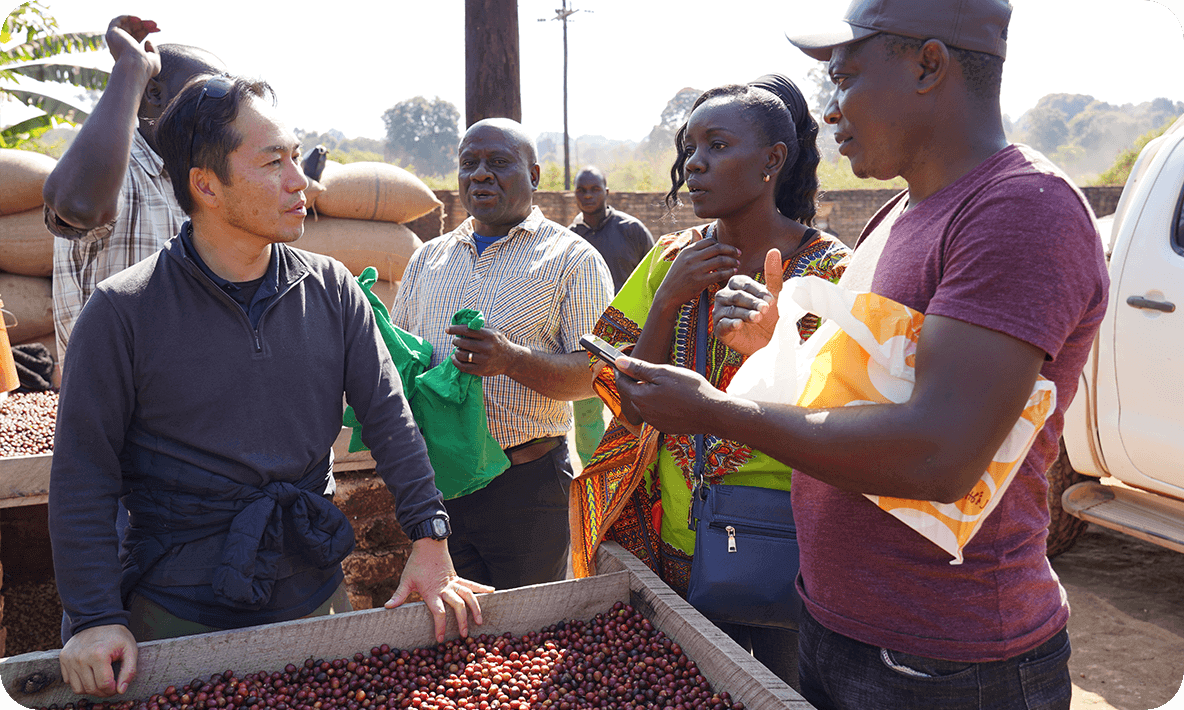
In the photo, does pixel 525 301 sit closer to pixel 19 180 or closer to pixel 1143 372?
pixel 1143 372

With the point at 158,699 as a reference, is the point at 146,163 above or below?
above

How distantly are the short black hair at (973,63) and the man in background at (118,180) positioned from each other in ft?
6.39

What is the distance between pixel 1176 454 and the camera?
3289 mm

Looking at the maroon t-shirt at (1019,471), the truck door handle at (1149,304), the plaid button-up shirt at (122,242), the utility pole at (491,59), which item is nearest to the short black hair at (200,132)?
the plaid button-up shirt at (122,242)

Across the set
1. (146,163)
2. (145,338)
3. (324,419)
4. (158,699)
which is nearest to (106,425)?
(145,338)

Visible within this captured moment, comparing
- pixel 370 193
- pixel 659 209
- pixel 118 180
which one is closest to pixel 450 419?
pixel 118 180

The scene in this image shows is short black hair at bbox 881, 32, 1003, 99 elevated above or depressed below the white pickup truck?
above

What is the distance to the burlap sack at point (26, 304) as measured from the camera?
6.05m

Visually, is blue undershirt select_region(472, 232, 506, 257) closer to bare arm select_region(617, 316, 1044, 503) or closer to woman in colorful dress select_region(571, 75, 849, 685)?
woman in colorful dress select_region(571, 75, 849, 685)

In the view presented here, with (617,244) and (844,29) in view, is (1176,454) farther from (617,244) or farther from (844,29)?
(617,244)

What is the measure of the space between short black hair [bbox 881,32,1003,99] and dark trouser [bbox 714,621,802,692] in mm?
1162

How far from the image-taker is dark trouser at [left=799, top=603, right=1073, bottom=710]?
1226mm

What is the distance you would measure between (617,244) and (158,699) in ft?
19.4

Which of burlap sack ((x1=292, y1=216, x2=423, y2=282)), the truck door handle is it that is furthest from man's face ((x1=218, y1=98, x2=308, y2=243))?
burlap sack ((x1=292, y1=216, x2=423, y2=282))
